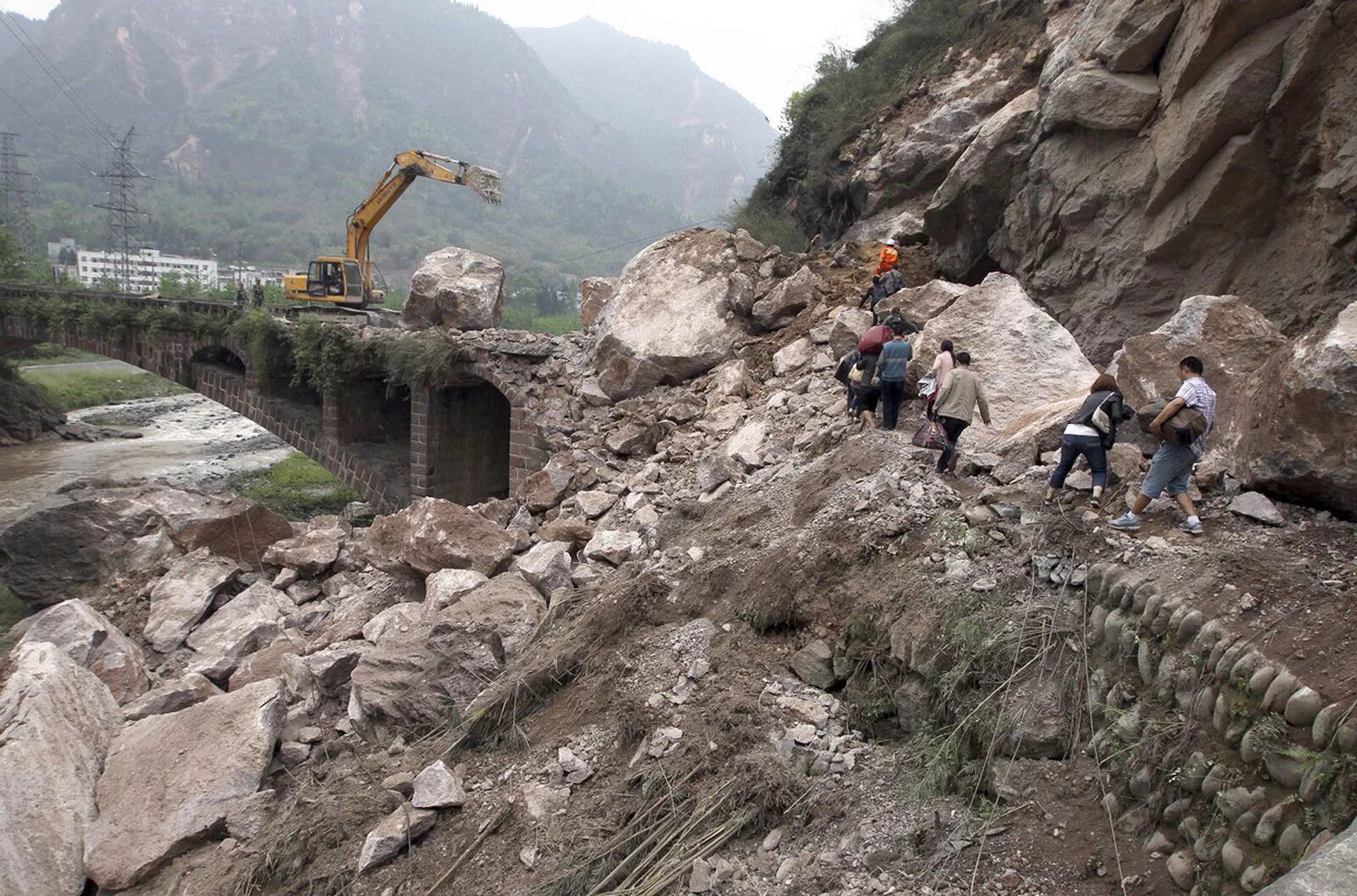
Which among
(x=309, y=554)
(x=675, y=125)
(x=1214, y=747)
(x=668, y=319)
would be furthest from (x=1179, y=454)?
(x=675, y=125)

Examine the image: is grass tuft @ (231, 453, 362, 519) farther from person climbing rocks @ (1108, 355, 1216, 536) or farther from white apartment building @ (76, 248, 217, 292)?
white apartment building @ (76, 248, 217, 292)

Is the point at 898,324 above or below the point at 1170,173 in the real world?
below

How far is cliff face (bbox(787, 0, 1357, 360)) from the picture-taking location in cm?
629

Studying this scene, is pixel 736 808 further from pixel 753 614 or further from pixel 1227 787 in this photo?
pixel 1227 787

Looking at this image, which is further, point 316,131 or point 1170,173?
point 316,131

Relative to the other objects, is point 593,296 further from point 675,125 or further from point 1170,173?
point 675,125

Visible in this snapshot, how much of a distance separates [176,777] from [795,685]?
416cm

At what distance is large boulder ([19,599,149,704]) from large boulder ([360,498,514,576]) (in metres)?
2.20

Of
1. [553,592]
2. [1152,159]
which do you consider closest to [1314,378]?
[1152,159]

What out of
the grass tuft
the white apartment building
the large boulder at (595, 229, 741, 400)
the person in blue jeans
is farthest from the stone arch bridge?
the white apartment building

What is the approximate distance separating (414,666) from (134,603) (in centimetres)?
502

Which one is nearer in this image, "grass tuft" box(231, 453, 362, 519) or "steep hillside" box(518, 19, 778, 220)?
"grass tuft" box(231, 453, 362, 519)

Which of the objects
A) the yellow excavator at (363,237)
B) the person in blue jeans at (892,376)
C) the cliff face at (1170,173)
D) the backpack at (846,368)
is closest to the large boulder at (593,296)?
the yellow excavator at (363,237)

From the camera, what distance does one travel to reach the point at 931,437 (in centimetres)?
622
